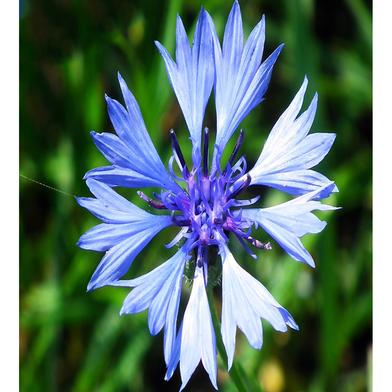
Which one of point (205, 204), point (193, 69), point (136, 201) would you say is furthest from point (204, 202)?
point (136, 201)

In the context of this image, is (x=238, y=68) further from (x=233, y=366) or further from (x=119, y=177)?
(x=233, y=366)

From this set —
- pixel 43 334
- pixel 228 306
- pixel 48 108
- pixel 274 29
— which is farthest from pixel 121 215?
pixel 274 29

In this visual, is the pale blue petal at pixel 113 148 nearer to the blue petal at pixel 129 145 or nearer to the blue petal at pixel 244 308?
the blue petal at pixel 129 145

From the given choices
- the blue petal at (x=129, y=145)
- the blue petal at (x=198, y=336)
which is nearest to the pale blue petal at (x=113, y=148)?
the blue petal at (x=129, y=145)

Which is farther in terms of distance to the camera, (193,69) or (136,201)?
(136,201)

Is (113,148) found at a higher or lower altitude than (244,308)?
higher

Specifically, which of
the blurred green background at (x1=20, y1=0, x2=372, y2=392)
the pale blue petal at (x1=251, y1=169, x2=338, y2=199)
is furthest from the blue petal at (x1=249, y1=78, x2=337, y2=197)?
the blurred green background at (x1=20, y1=0, x2=372, y2=392)

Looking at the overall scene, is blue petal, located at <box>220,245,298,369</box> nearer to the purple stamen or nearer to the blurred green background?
the purple stamen
